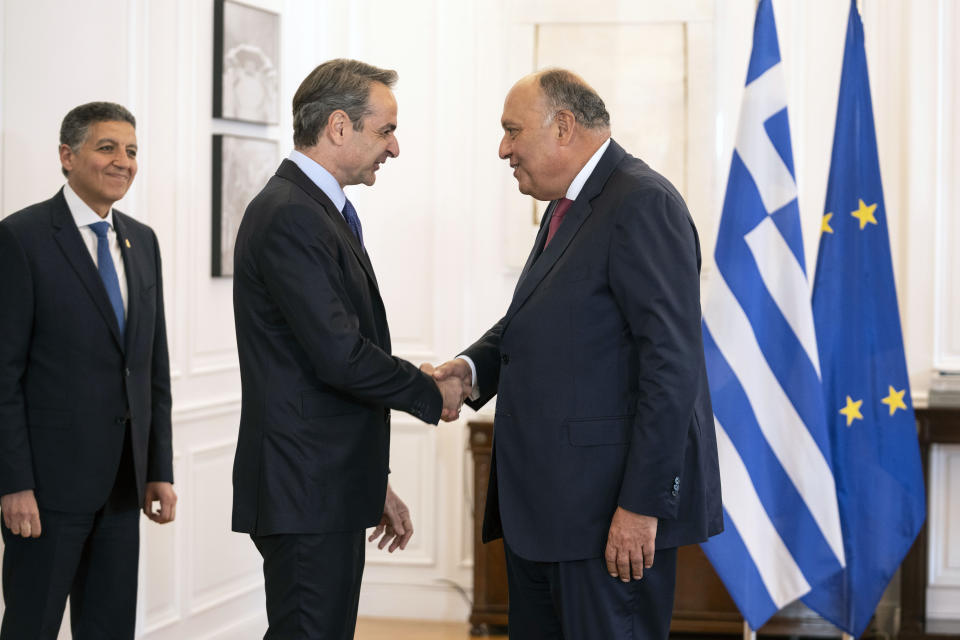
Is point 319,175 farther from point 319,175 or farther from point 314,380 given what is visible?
point 314,380

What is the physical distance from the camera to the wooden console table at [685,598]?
13.3 ft

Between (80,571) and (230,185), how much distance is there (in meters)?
1.72

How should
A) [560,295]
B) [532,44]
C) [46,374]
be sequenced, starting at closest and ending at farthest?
[560,295] < [46,374] < [532,44]

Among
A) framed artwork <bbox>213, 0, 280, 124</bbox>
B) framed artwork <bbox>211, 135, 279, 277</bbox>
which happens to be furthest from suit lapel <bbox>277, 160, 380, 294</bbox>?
framed artwork <bbox>213, 0, 280, 124</bbox>

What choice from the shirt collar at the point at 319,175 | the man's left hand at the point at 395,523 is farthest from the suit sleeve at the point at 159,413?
the shirt collar at the point at 319,175

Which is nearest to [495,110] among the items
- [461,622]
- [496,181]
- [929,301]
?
[496,181]

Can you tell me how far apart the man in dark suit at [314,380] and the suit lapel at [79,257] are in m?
0.65

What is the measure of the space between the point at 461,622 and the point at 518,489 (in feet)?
8.68

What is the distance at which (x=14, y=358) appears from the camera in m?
2.53

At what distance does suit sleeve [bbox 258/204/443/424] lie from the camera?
208 centimetres

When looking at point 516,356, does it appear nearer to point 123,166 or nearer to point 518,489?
point 518,489

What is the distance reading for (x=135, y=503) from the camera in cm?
277

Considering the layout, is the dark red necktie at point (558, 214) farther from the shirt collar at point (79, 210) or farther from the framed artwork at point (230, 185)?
the framed artwork at point (230, 185)

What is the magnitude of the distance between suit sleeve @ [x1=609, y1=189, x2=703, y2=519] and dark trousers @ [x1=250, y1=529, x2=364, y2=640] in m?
0.64
